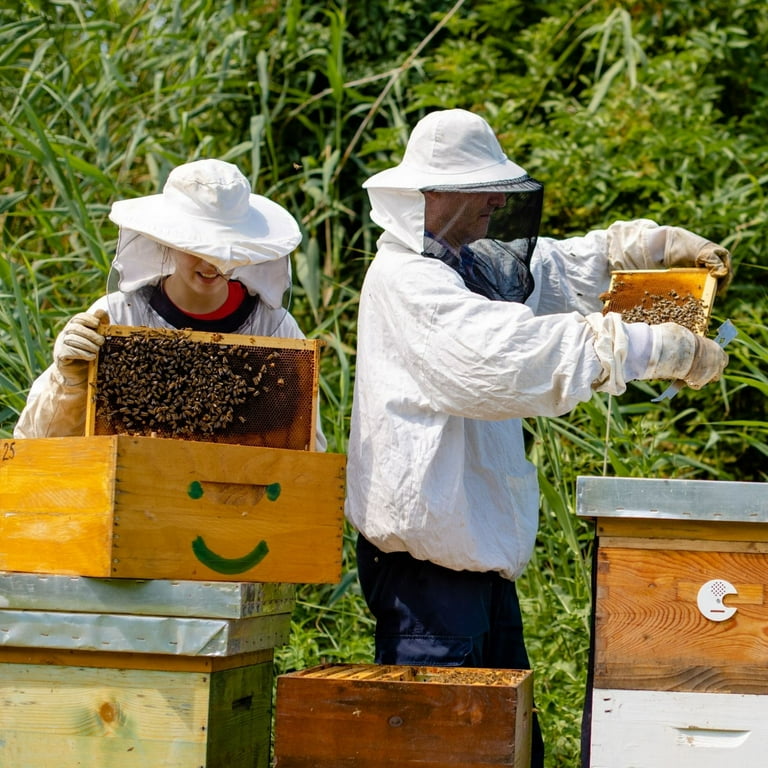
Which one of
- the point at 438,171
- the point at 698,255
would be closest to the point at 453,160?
the point at 438,171

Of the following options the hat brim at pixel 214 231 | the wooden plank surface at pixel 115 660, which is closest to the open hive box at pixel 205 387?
the hat brim at pixel 214 231

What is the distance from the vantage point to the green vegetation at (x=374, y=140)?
419cm

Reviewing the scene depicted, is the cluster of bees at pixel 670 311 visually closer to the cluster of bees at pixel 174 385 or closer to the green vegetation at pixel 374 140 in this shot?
the cluster of bees at pixel 174 385

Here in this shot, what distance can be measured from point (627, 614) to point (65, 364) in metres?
1.31

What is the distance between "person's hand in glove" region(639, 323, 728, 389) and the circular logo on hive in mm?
442

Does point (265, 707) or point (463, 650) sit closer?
point (463, 650)

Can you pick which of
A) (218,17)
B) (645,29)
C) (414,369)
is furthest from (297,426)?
(645,29)

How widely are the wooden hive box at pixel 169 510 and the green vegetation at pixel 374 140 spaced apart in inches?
48.4

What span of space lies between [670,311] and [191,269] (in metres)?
1.13

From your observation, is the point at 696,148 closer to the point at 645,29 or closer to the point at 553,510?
the point at 645,29

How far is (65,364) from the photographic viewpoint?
2.68m

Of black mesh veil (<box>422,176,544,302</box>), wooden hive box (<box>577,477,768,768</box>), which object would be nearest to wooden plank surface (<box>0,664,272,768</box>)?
wooden hive box (<box>577,477,768,768</box>)

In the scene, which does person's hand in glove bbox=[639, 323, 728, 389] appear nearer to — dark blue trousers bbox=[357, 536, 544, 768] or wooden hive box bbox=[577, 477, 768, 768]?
wooden hive box bbox=[577, 477, 768, 768]

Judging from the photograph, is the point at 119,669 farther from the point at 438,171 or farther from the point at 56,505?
the point at 438,171
